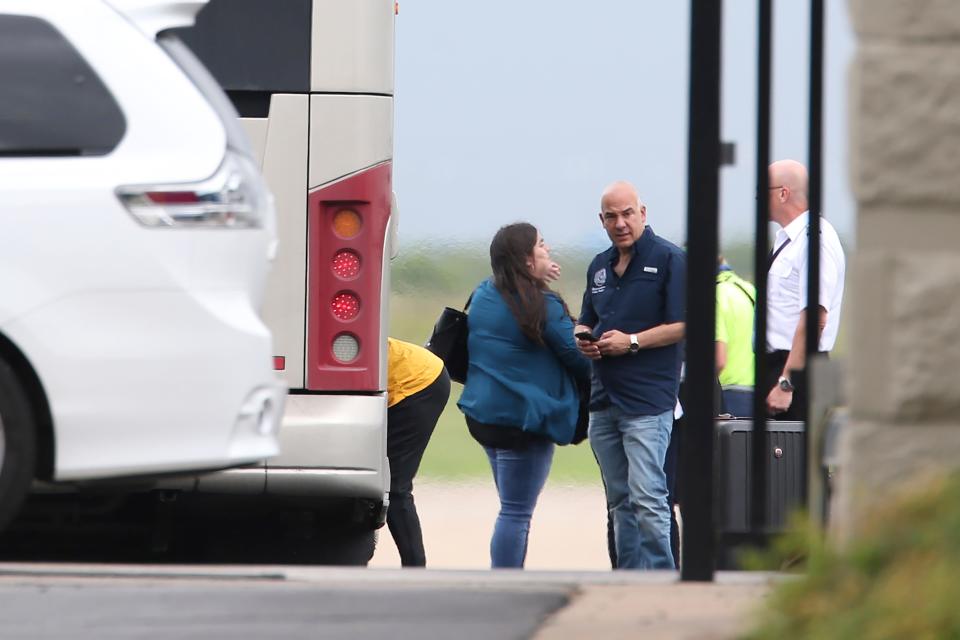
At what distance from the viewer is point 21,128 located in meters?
5.25

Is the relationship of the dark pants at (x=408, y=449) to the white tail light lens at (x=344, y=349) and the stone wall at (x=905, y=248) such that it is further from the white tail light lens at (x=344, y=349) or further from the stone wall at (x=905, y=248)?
the stone wall at (x=905, y=248)

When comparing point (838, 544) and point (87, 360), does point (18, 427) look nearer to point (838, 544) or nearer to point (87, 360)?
point (87, 360)

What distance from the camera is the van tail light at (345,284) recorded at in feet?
21.5

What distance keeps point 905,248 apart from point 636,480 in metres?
3.81

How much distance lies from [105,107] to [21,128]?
25cm

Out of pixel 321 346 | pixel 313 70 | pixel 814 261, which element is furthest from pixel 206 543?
pixel 814 261

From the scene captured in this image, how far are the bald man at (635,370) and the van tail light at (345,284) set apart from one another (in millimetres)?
1071

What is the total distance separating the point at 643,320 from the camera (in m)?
7.37

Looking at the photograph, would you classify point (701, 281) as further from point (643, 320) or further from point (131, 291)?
point (643, 320)

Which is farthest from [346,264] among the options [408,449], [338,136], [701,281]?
[701,281]

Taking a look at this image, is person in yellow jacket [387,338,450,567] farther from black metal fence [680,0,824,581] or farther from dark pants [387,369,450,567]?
black metal fence [680,0,824,581]

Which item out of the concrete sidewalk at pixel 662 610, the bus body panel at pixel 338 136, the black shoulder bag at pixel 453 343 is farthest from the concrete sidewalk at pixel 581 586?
the black shoulder bag at pixel 453 343

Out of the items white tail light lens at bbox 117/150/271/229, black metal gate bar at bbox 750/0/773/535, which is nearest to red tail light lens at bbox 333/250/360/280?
white tail light lens at bbox 117/150/271/229

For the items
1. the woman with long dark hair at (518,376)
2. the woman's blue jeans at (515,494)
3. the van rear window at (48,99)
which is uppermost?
the van rear window at (48,99)
